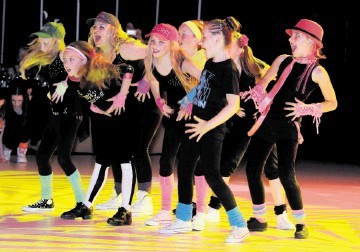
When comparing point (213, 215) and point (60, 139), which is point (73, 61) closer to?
point (60, 139)

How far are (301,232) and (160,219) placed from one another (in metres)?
0.99

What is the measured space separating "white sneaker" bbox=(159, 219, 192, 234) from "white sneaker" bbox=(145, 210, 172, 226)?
0.29 meters

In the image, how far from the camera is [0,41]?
13.0 m

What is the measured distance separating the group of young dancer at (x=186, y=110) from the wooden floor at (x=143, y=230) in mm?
123

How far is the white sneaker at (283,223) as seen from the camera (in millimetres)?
6613

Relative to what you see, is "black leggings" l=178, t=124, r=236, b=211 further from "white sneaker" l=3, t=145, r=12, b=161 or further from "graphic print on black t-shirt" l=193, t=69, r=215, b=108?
"white sneaker" l=3, t=145, r=12, b=161

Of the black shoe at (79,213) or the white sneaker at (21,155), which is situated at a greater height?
the black shoe at (79,213)

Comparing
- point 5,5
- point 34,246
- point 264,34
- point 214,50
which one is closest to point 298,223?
point 214,50

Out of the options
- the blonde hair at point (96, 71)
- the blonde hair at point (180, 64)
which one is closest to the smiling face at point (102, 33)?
the blonde hair at point (96, 71)

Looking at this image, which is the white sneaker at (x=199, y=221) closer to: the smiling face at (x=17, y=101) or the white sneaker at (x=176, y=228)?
the white sneaker at (x=176, y=228)

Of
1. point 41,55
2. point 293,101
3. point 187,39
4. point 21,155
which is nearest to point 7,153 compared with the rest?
point 21,155

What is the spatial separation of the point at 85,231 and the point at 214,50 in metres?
1.44

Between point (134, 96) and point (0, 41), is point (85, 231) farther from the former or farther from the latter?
point (0, 41)

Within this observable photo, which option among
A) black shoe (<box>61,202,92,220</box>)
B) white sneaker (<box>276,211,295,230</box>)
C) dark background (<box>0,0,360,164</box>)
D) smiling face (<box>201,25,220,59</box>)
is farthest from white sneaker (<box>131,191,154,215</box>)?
dark background (<box>0,0,360,164</box>)
